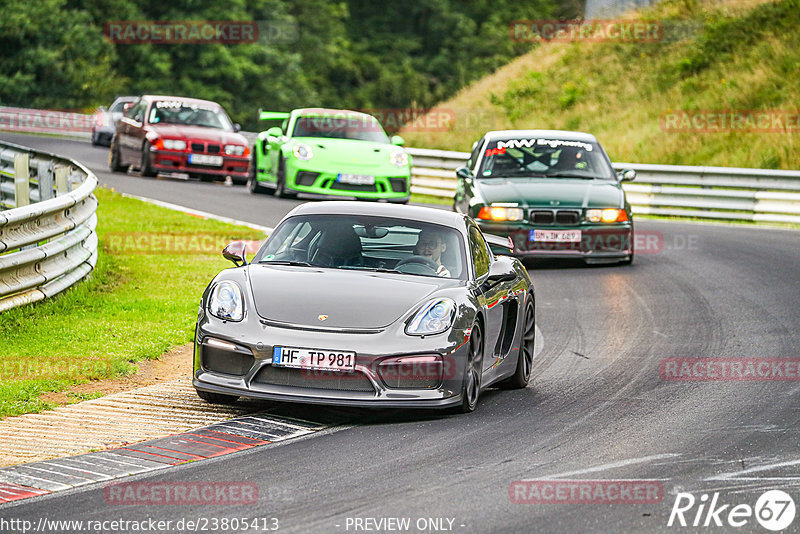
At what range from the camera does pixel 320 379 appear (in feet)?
26.4

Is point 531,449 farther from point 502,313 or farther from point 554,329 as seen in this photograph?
point 554,329

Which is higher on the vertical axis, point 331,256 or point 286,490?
point 331,256

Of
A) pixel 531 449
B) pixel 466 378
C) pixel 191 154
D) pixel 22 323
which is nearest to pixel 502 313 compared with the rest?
pixel 466 378

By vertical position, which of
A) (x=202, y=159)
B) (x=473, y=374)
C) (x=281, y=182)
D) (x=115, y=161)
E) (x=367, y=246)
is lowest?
(x=115, y=161)

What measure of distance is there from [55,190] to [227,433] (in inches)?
378

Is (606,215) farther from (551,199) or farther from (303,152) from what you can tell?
(303,152)

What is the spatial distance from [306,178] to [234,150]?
549cm

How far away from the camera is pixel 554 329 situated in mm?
12711

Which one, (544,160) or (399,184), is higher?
(544,160)

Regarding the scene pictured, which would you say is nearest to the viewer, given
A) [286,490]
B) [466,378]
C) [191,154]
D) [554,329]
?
[286,490]

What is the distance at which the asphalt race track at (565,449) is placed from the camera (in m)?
6.12

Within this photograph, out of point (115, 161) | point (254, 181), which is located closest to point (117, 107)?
point (115, 161)

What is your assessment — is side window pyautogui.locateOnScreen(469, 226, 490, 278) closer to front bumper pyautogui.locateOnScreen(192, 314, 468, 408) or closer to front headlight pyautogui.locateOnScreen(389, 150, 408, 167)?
front bumper pyautogui.locateOnScreen(192, 314, 468, 408)

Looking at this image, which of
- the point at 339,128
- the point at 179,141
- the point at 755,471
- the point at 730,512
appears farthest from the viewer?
the point at 179,141
